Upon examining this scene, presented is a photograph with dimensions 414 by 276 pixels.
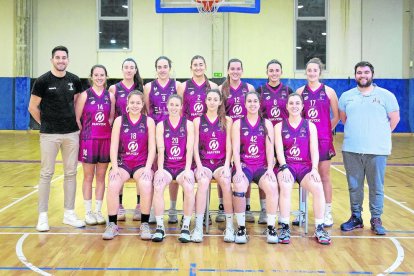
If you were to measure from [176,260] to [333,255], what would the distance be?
1.30 meters

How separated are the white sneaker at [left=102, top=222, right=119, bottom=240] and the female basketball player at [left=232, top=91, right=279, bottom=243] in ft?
3.73

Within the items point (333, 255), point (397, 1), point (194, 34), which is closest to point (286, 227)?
point (333, 255)

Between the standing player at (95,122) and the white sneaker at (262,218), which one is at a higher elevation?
the standing player at (95,122)

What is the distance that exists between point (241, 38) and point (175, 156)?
11.9 meters

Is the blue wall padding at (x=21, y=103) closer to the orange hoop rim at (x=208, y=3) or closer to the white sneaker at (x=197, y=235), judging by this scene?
the orange hoop rim at (x=208, y=3)

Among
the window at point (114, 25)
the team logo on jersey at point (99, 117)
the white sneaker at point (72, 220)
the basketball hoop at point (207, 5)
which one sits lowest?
the white sneaker at point (72, 220)

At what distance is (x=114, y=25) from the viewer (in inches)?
649

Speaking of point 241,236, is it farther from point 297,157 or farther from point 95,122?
point 95,122

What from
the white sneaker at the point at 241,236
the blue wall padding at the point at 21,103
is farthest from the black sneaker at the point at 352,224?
the blue wall padding at the point at 21,103

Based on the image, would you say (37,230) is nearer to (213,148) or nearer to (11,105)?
(213,148)

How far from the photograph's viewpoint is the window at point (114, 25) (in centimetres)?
1645

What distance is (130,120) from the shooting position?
4.88 metres

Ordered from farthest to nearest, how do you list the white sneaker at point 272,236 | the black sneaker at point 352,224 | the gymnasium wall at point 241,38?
the gymnasium wall at point 241,38
the black sneaker at point 352,224
the white sneaker at point 272,236

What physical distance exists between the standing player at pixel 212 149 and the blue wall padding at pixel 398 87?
11.5 metres
